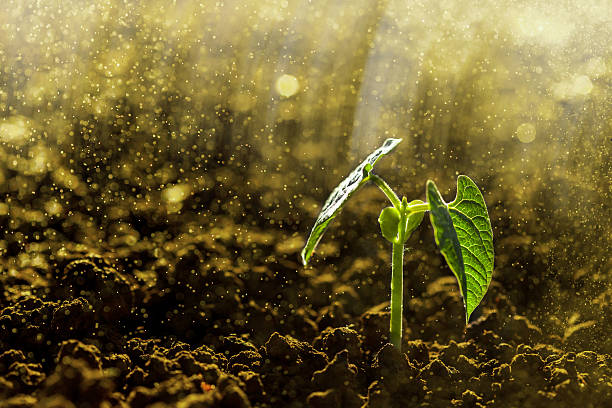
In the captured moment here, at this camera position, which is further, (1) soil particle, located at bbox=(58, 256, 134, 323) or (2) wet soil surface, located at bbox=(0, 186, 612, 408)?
(1) soil particle, located at bbox=(58, 256, 134, 323)

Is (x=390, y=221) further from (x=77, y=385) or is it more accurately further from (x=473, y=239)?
(x=77, y=385)

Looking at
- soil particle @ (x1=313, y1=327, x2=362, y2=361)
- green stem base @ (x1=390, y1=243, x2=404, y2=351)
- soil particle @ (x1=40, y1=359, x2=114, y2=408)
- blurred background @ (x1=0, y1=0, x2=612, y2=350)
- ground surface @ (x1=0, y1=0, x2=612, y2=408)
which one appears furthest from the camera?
blurred background @ (x1=0, y1=0, x2=612, y2=350)

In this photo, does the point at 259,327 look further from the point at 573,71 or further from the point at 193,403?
the point at 573,71

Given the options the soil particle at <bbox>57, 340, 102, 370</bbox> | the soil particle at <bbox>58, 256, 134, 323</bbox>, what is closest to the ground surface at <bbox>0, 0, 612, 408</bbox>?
the soil particle at <bbox>58, 256, 134, 323</bbox>

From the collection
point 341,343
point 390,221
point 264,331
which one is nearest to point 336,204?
point 390,221

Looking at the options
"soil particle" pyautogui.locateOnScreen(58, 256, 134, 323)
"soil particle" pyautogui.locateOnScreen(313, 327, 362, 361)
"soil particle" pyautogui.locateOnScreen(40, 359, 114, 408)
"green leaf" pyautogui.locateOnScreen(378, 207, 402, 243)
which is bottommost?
"soil particle" pyautogui.locateOnScreen(313, 327, 362, 361)

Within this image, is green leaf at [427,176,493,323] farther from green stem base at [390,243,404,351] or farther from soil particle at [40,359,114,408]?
soil particle at [40,359,114,408]
